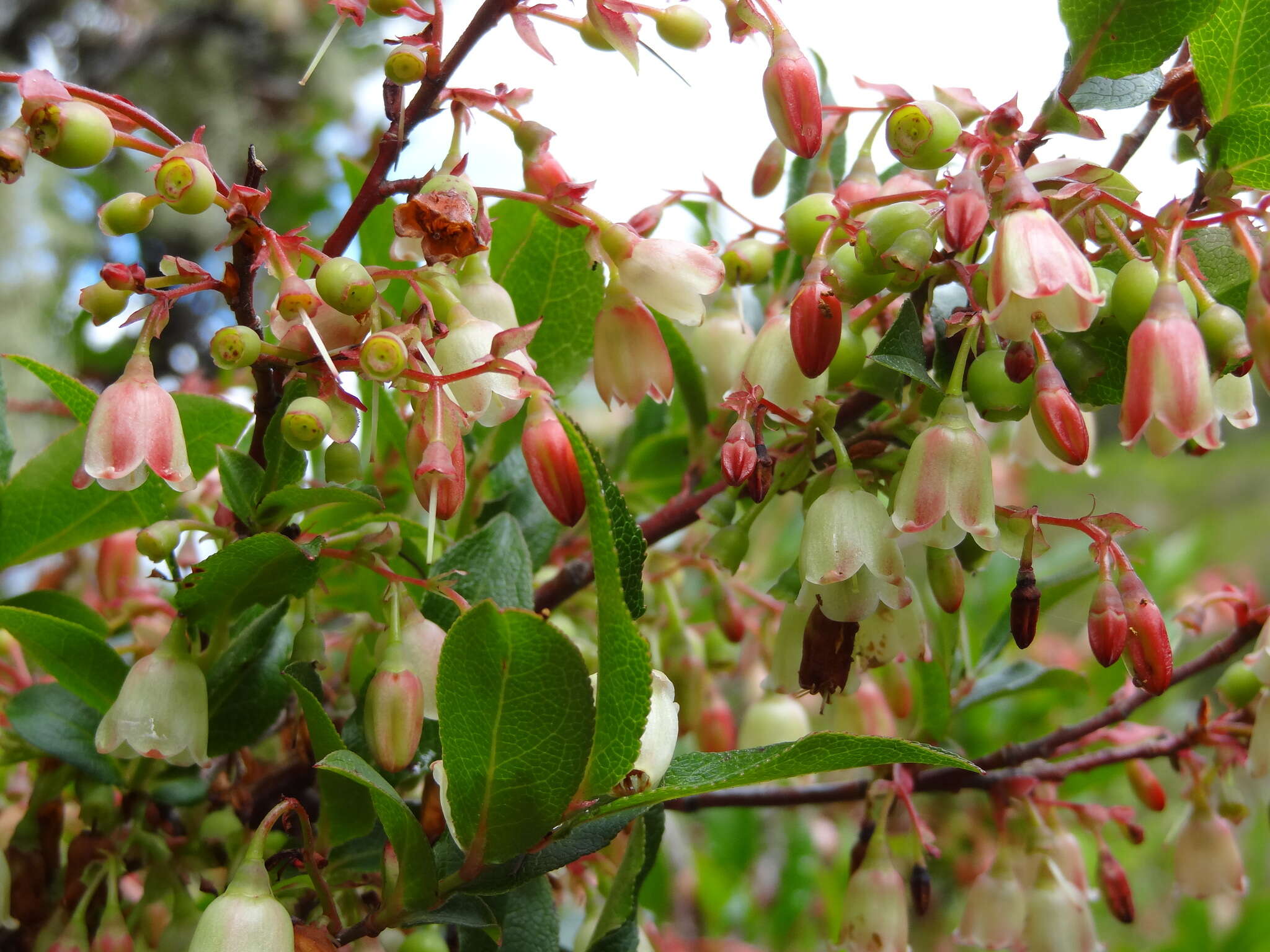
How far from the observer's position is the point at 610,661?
23.0 inches

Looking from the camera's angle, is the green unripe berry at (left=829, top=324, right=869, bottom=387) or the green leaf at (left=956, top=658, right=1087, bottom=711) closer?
the green unripe berry at (left=829, top=324, right=869, bottom=387)

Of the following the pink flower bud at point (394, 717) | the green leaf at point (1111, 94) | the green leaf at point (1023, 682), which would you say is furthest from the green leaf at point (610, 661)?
the green leaf at point (1023, 682)

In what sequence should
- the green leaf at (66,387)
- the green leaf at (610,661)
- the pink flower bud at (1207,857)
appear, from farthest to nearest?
the pink flower bud at (1207,857)
the green leaf at (66,387)
the green leaf at (610,661)

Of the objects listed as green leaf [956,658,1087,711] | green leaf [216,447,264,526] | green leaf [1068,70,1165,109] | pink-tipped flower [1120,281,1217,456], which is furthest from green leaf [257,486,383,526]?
green leaf [956,658,1087,711]

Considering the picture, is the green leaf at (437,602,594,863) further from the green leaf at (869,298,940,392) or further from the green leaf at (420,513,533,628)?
the green leaf at (869,298,940,392)

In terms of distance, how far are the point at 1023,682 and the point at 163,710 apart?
79 cm

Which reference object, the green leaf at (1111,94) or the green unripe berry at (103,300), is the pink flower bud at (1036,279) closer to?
the green leaf at (1111,94)

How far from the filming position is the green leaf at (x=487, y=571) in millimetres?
762

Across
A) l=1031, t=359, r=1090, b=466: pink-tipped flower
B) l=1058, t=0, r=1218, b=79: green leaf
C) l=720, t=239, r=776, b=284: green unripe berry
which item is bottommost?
l=720, t=239, r=776, b=284: green unripe berry

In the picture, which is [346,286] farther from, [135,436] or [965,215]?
[965,215]

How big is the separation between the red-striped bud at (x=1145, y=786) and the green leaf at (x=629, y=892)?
548mm

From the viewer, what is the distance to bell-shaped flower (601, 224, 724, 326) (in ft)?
2.48

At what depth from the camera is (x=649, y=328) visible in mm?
773

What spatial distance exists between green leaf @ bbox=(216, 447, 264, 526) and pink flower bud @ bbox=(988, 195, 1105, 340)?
477 mm
